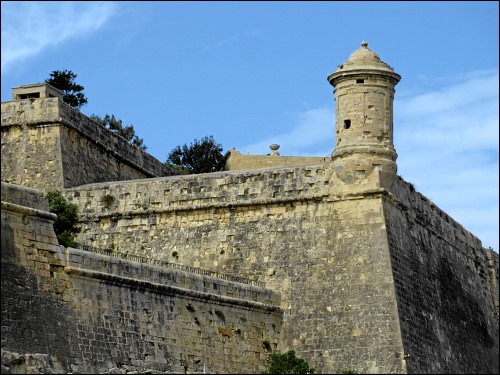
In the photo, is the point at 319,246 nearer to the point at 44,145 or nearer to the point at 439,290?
the point at 439,290

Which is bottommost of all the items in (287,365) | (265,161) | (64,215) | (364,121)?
(287,365)

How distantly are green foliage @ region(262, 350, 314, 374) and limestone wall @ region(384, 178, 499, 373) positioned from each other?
2.27 m

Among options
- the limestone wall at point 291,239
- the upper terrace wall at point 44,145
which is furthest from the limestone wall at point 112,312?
the upper terrace wall at point 44,145

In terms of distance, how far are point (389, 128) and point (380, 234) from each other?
8.23ft

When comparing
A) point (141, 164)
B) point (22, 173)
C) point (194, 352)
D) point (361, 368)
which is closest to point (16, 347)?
point (194, 352)

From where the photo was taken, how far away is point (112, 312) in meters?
28.7

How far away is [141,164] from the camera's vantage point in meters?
40.7

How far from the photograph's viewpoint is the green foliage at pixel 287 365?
31.4 m

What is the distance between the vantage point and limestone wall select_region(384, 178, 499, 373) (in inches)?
1277

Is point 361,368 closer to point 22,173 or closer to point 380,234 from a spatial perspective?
point 380,234

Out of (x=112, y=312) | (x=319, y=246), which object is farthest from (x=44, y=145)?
(x=112, y=312)

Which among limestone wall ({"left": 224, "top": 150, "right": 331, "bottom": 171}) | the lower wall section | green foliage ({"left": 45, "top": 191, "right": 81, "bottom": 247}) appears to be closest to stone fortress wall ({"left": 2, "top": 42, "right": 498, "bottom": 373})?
the lower wall section

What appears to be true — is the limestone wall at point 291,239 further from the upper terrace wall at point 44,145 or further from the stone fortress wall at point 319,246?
the upper terrace wall at point 44,145

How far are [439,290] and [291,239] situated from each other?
4442 mm
